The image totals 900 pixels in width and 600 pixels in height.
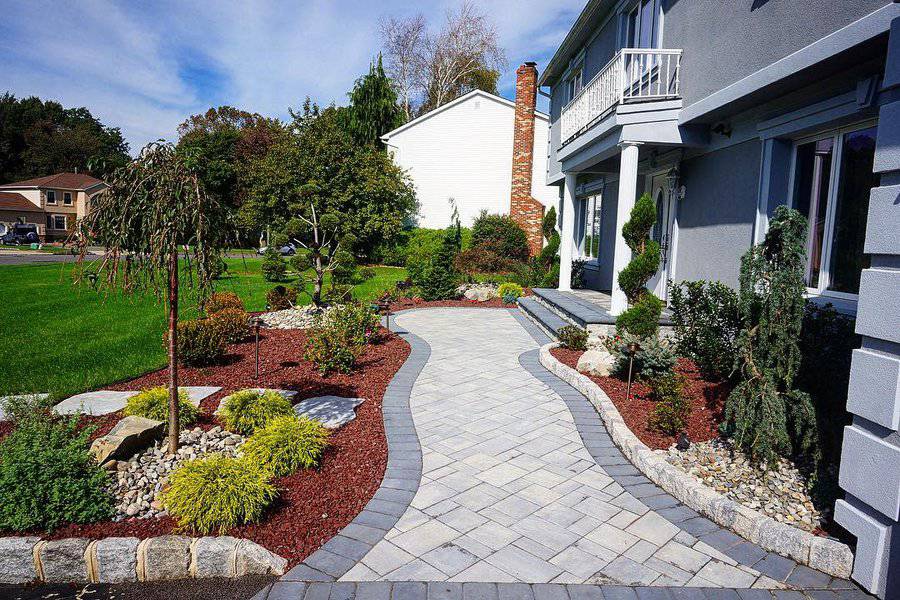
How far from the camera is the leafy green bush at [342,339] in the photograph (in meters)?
7.34

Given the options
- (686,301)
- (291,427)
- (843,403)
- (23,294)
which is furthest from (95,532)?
(23,294)

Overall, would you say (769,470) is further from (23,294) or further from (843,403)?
(23,294)

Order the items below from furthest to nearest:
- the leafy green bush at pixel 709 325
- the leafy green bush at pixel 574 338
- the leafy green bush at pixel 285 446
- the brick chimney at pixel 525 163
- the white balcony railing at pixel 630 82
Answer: the brick chimney at pixel 525 163
the white balcony railing at pixel 630 82
the leafy green bush at pixel 574 338
the leafy green bush at pixel 709 325
the leafy green bush at pixel 285 446

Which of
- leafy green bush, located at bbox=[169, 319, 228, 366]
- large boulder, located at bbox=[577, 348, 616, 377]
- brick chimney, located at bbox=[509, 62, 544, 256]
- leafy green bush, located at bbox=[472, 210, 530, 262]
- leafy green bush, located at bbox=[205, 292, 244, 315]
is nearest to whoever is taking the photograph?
large boulder, located at bbox=[577, 348, 616, 377]

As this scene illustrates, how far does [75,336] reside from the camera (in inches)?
382

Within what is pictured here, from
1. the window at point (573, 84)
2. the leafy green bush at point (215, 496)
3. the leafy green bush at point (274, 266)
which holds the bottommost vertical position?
the leafy green bush at point (215, 496)

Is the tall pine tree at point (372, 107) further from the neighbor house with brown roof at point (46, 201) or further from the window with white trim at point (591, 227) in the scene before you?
the neighbor house with brown roof at point (46, 201)

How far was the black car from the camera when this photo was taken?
4291 centimetres

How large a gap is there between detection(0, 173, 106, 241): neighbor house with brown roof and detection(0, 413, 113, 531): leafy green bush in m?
53.3

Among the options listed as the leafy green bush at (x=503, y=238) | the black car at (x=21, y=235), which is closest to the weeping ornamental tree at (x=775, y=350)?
the leafy green bush at (x=503, y=238)

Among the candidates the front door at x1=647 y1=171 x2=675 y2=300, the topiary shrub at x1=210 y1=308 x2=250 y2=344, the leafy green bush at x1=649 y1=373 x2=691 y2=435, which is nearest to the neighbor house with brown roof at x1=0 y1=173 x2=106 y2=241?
the topiary shrub at x1=210 y1=308 x2=250 y2=344

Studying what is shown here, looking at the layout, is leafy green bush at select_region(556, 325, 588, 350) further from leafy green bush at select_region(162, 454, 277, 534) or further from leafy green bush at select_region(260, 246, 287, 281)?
leafy green bush at select_region(162, 454, 277, 534)

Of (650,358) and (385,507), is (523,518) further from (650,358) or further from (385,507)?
(650,358)

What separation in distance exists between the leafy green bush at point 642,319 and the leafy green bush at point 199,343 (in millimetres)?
5807
